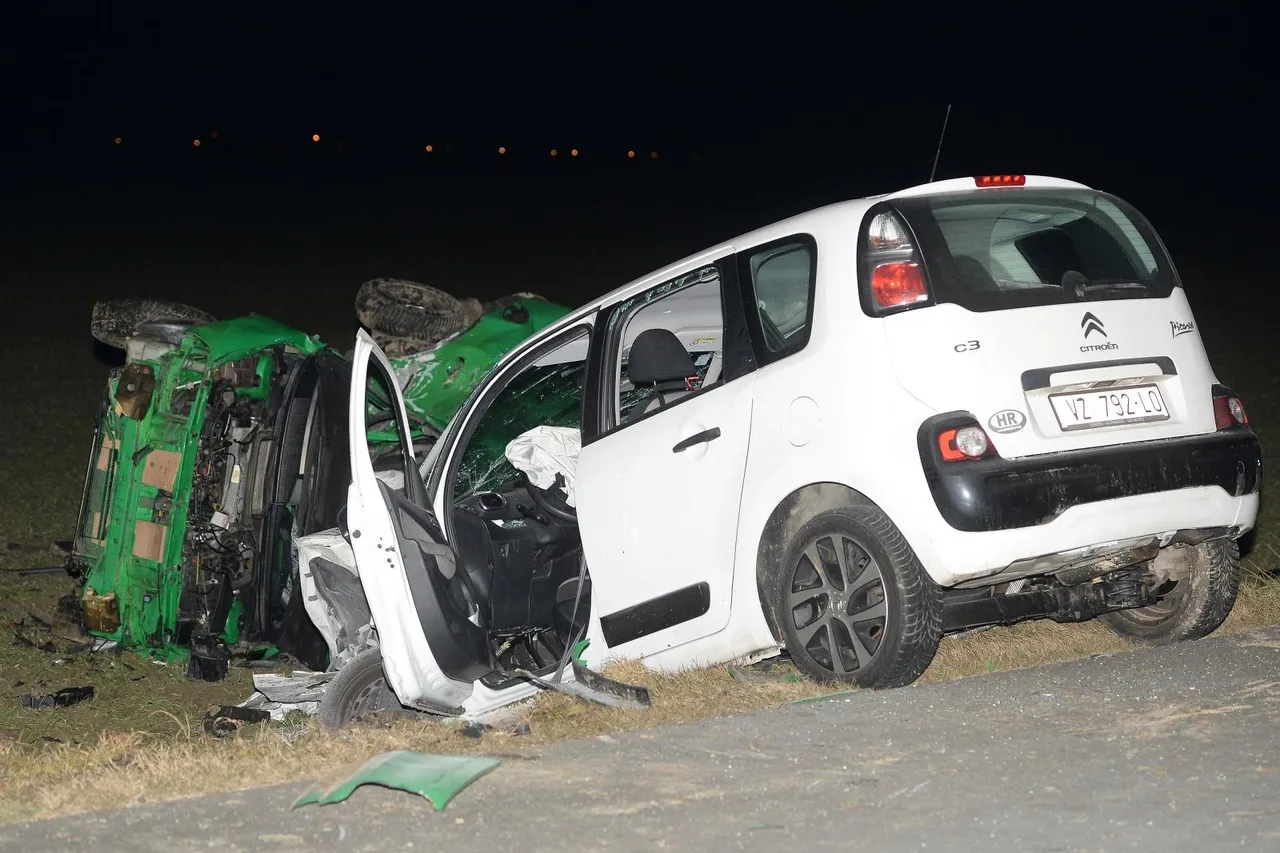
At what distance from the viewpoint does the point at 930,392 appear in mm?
4754

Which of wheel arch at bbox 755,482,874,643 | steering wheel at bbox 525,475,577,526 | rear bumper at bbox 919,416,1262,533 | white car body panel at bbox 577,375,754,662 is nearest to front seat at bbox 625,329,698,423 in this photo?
white car body panel at bbox 577,375,754,662

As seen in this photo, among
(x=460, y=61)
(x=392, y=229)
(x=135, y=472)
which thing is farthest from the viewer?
(x=460, y=61)

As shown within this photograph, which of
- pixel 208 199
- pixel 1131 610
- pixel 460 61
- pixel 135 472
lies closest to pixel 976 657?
pixel 1131 610

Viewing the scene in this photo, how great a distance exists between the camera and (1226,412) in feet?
17.0

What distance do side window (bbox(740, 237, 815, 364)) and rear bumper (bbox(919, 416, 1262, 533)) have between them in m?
0.66

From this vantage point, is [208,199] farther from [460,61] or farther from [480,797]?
[460,61]

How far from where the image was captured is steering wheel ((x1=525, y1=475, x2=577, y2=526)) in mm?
6320

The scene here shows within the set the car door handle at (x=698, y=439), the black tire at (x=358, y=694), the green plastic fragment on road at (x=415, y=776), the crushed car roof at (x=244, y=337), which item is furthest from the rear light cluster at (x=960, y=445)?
the crushed car roof at (x=244, y=337)

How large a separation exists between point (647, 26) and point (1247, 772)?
268ft

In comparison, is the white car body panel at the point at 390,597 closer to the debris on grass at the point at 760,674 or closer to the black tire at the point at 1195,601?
the debris on grass at the point at 760,674

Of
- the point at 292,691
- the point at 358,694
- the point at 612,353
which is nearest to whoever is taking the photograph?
the point at 612,353

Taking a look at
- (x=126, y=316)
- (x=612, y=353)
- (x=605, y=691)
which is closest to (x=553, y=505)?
(x=612, y=353)

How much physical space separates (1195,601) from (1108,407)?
1.11 metres

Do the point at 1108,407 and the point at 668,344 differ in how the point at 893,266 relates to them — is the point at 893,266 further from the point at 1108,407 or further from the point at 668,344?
the point at 668,344
